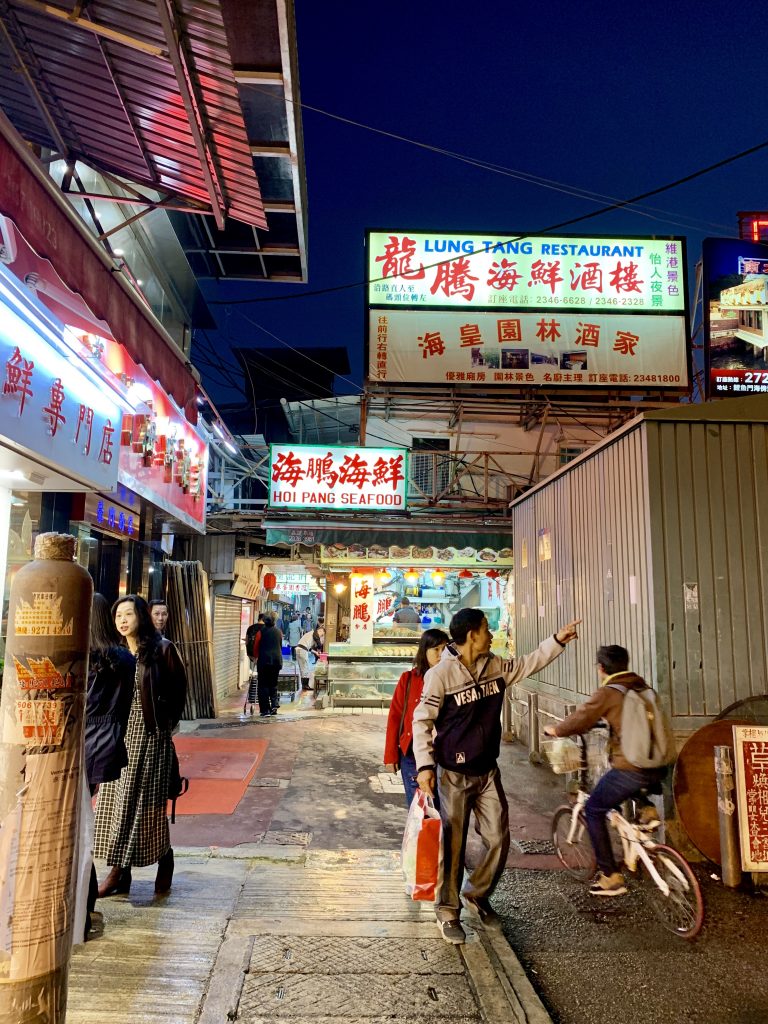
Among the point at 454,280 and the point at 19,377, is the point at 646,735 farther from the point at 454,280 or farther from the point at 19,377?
the point at 454,280

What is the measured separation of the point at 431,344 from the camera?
44.8ft

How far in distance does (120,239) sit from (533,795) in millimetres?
8749

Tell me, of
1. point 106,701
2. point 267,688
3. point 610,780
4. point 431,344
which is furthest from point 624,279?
point 106,701

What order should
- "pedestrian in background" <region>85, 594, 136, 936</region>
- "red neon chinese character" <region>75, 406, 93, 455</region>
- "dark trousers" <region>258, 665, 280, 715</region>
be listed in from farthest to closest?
"dark trousers" <region>258, 665, 280, 715</region>, "red neon chinese character" <region>75, 406, 93, 455</region>, "pedestrian in background" <region>85, 594, 136, 936</region>

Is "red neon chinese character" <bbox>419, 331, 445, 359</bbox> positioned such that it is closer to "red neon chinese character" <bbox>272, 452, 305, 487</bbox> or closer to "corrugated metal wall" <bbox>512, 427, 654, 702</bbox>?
"red neon chinese character" <bbox>272, 452, 305, 487</bbox>

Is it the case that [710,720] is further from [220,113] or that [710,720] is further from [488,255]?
[488,255]

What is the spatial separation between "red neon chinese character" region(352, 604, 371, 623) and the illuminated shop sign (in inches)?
414

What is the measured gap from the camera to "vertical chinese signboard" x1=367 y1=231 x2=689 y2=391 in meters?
13.5

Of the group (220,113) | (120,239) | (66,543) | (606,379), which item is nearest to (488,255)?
(606,379)

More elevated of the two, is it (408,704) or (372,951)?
(408,704)

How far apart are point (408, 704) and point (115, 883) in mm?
2446

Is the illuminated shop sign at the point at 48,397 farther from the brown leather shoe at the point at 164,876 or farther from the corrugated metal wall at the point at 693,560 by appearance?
the corrugated metal wall at the point at 693,560

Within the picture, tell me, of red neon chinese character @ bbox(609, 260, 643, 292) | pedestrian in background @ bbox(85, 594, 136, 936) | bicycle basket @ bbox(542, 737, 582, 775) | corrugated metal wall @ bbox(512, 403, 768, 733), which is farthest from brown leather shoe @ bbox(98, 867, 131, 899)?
red neon chinese character @ bbox(609, 260, 643, 292)

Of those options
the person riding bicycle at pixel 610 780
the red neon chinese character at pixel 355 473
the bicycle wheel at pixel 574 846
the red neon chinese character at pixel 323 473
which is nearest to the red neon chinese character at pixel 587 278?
the red neon chinese character at pixel 355 473
